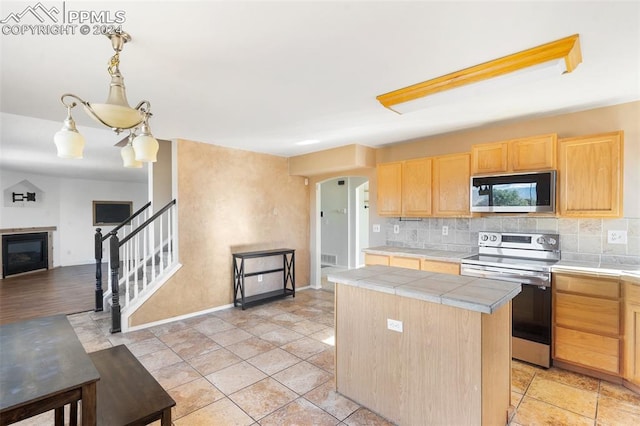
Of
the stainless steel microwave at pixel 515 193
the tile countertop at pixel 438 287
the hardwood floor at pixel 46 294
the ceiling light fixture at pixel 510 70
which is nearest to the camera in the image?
the tile countertop at pixel 438 287

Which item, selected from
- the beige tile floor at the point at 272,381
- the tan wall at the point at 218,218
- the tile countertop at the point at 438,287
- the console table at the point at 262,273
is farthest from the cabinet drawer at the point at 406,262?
the tan wall at the point at 218,218

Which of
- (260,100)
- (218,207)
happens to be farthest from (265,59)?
(218,207)

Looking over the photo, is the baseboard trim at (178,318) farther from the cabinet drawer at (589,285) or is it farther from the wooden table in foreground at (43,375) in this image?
the cabinet drawer at (589,285)

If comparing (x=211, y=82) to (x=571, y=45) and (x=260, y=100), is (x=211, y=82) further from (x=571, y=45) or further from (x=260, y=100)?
(x=571, y=45)

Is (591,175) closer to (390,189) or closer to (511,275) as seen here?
(511,275)

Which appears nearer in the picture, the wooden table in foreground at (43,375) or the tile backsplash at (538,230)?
the wooden table in foreground at (43,375)

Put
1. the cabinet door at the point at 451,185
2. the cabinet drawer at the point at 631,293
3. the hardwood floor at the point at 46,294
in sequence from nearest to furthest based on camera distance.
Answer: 1. the cabinet drawer at the point at 631,293
2. the cabinet door at the point at 451,185
3. the hardwood floor at the point at 46,294

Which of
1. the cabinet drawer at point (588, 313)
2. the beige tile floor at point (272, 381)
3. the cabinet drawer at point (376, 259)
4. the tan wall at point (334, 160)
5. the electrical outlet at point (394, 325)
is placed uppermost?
the tan wall at point (334, 160)

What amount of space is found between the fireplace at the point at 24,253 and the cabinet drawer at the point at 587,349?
10368 mm

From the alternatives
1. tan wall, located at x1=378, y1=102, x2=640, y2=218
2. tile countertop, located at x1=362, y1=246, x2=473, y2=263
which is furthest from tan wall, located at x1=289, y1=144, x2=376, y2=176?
tile countertop, located at x1=362, y1=246, x2=473, y2=263

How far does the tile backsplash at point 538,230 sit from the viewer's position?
9.52 feet

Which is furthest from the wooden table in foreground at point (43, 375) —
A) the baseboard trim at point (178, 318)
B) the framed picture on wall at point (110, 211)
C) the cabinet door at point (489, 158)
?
the framed picture on wall at point (110, 211)

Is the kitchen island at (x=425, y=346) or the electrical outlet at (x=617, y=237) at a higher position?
the electrical outlet at (x=617, y=237)

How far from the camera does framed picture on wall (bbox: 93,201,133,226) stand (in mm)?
9078
